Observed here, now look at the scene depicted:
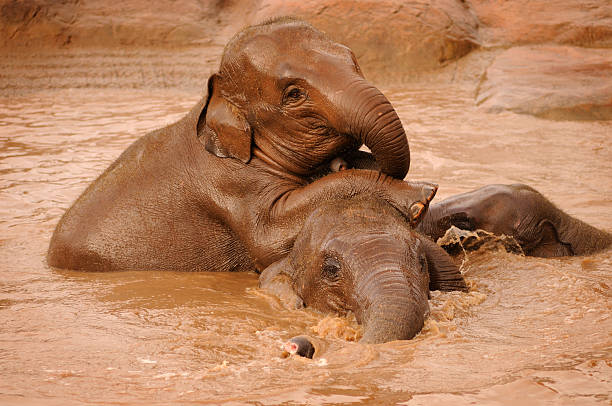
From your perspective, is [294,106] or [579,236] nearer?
[294,106]

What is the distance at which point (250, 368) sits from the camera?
15.6 feet

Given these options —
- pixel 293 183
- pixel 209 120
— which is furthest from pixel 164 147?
pixel 293 183

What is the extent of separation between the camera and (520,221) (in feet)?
23.7

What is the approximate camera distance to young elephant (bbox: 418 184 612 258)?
7.25 meters

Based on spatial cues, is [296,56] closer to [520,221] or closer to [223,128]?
[223,128]

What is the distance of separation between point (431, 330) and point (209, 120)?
2.51m

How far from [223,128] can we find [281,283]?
130 centimetres

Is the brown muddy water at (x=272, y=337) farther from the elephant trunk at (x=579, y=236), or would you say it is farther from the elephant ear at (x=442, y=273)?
the elephant trunk at (x=579, y=236)

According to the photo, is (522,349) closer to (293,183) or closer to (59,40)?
(293,183)

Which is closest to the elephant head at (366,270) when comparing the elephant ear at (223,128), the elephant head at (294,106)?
the elephant head at (294,106)

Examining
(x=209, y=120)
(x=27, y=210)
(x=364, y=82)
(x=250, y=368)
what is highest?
(x=364, y=82)

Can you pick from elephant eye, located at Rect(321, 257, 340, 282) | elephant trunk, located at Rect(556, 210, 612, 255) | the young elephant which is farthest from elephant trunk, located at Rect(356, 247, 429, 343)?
elephant trunk, located at Rect(556, 210, 612, 255)

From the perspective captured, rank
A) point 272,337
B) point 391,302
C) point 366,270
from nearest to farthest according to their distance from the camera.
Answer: point 391,302, point 272,337, point 366,270

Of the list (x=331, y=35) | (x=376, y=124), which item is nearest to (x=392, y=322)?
(x=376, y=124)
